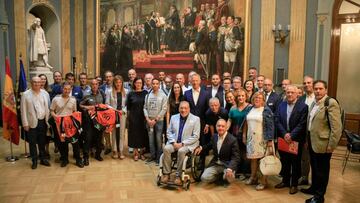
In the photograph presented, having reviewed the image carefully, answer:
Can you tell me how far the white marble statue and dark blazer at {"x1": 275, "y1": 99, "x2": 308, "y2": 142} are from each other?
7.67m

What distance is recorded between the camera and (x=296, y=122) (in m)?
4.33

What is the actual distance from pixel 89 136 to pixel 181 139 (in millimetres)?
1976

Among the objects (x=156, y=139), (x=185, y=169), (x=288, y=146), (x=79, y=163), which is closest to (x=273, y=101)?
(x=288, y=146)

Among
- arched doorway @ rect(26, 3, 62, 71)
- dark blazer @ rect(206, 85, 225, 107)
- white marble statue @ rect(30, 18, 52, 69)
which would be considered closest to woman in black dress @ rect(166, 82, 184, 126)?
dark blazer @ rect(206, 85, 225, 107)

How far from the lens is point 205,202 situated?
13.4ft

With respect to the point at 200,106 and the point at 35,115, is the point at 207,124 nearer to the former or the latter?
the point at 200,106

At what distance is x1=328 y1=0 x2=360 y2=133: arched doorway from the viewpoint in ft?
23.1

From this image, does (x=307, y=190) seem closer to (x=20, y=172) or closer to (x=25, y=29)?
(x=20, y=172)

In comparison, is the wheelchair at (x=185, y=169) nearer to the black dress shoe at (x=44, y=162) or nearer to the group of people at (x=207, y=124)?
the group of people at (x=207, y=124)

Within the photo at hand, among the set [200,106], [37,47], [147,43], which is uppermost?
[147,43]

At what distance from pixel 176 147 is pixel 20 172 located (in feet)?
8.90

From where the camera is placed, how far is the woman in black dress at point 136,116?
19.2 feet

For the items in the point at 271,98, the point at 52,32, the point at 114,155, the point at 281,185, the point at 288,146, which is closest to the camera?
the point at 288,146

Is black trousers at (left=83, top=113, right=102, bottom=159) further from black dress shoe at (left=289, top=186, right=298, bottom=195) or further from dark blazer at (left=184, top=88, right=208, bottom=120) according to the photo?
black dress shoe at (left=289, top=186, right=298, bottom=195)
